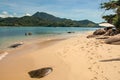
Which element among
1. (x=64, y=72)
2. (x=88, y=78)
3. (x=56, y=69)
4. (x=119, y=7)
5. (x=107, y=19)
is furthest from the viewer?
(x=107, y=19)

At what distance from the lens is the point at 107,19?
3269 cm

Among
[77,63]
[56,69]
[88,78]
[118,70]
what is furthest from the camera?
[77,63]

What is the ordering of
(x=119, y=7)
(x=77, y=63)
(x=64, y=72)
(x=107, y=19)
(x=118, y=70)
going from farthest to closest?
(x=107, y=19) < (x=119, y=7) < (x=77, y=63) < (x=64, y=72) < (x=118, y=70)

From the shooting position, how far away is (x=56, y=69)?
30.4 ft

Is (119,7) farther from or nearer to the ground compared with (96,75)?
farther from the ground

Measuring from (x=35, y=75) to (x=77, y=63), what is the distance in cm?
230

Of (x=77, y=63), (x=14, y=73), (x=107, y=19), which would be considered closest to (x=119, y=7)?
(x=107, y=19)

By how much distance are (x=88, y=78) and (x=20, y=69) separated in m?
4.08

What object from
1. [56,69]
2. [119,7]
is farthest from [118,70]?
[119,7]

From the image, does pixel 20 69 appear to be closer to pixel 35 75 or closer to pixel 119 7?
pixel 35 75

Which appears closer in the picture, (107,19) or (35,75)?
(35,75)

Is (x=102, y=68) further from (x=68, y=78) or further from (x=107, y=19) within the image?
(x=107, y=19)

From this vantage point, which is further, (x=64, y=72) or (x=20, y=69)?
(x=20, y=69)

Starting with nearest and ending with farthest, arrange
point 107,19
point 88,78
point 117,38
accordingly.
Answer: point 88,78 < point 117,38 < point 107,19
